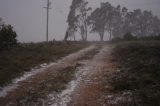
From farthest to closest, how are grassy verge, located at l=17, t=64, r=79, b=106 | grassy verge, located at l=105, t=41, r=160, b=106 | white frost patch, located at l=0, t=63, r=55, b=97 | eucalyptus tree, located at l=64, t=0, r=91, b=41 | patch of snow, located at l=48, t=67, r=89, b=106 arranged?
eucalyptus tree, located at l=64, t=0, r=91, b=41 < white frost patch, located at l=0, t=63, r=55, b=97 < grassy verge, located at l=17, t=64, r=79, b=106 < patch of snow, located at l=48, t=67, r=89, b=106 < grassy verge, located at l=105, t=41, r=160, b=106

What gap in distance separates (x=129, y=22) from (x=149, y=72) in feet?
242

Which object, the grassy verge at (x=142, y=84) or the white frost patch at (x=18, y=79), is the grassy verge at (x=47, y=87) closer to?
the white frost patch at (x=18, y=79)

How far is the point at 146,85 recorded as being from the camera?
10625 millimetres

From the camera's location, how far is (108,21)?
75.7 metres

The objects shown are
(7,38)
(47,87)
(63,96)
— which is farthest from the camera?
(7,38)

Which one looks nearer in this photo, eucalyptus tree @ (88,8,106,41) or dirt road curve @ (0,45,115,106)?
dirt road curve @ (0,45,115,106)

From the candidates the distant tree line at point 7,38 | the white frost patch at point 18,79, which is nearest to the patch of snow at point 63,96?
the white frost patch at point 18,79

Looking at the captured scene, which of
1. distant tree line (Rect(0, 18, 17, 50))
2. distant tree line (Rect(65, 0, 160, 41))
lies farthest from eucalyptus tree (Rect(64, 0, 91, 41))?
distant tree line (Rect(0, 18, 17, 50))

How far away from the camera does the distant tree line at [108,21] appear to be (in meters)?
63.9

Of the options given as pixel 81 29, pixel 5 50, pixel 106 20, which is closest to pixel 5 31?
pixel 5 50

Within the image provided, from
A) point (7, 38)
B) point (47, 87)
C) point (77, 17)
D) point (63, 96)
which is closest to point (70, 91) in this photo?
point (63, 96)

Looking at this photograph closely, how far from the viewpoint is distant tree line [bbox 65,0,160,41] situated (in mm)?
63856

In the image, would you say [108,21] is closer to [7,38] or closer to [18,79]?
[7,38]

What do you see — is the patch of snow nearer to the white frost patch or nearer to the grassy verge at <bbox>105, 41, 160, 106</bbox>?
the grassy verge at <bbox>105, 41, 160, 106</bbox>
